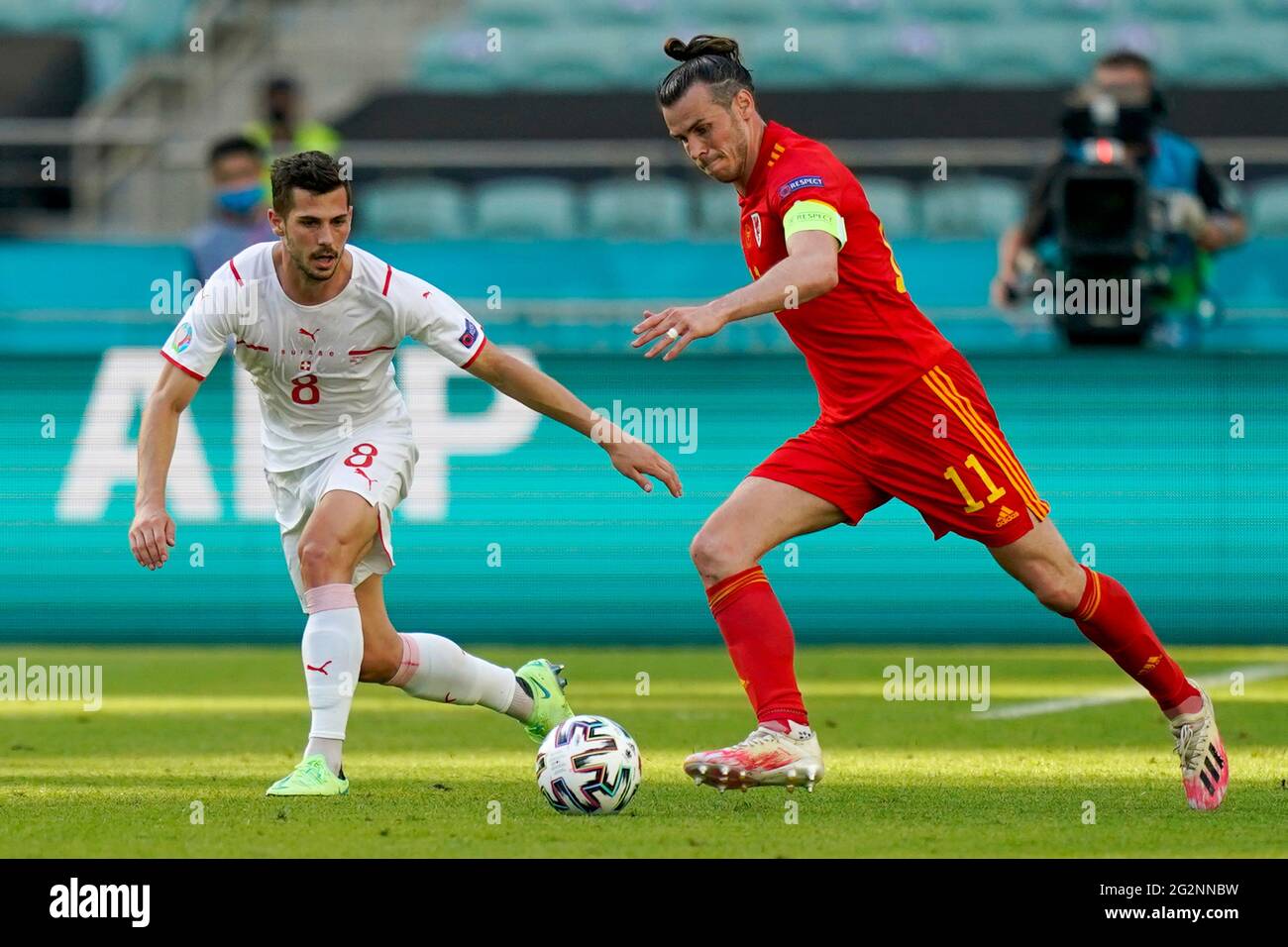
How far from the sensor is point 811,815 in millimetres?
6410

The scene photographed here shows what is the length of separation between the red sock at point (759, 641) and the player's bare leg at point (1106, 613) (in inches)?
27.6

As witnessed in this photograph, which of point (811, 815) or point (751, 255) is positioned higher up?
point (751, 255)

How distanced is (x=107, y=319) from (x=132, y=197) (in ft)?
8.47

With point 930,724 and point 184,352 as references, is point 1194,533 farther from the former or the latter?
point 184,352

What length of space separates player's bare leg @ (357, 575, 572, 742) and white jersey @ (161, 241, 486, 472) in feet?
1.88

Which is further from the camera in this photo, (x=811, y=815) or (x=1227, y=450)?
(x=1227, y=450)

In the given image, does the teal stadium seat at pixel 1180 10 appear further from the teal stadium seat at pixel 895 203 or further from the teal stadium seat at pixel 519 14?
the teal stadium seat at pixel 519 14

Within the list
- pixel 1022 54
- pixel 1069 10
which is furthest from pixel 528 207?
pixel 1069 10

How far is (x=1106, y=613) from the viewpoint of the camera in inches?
272

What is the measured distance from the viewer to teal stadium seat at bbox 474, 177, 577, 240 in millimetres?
15781

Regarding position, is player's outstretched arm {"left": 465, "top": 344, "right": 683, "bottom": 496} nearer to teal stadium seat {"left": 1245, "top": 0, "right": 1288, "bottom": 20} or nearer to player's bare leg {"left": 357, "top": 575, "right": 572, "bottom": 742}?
player's bare leg {"left": 357, "top": 575, "right": 572, "bottom": 742}

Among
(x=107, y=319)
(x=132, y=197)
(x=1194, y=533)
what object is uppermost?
(x=132, y=197)

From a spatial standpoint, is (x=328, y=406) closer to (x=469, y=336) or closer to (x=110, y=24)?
(x=469, y=336)

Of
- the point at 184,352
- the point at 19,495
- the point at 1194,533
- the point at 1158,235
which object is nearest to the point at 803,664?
the point at 1194,533
